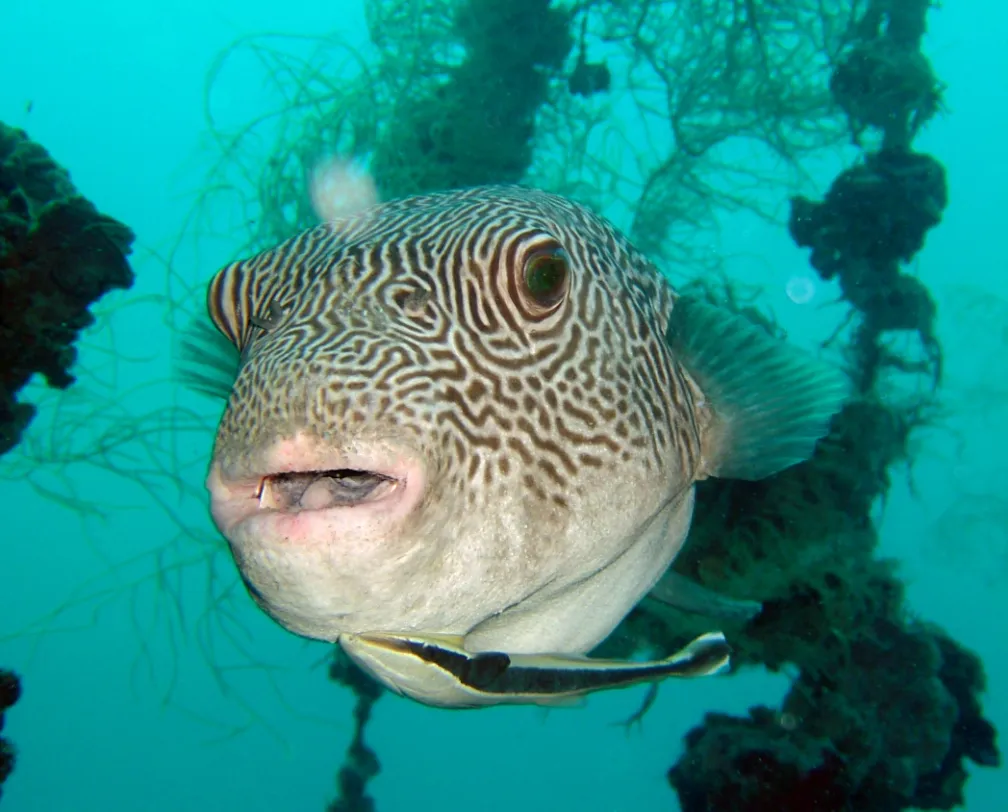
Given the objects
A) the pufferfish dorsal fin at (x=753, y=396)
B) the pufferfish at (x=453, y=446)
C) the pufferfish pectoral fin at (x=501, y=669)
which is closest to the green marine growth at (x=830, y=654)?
the pufferfish dorsal fin at (x=753, y=396)

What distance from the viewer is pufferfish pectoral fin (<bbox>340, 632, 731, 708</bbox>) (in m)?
1.84

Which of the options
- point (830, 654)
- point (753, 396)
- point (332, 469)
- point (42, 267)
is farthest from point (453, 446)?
point (830, 654)

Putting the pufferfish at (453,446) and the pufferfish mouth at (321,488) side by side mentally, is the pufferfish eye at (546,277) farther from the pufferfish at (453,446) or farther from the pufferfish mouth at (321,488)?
the pufferfish mouth at (321,488)

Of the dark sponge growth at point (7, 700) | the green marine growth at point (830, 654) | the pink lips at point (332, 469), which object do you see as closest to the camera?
the pink lips at point (332, 469)

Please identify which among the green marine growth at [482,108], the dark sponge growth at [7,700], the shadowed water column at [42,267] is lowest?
the dark sponge growth at [7,700]

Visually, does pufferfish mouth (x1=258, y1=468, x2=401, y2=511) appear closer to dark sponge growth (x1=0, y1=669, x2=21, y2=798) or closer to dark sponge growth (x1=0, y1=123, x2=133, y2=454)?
dark sponge growth (x1=0, y1=669, x2=21, y2=798)

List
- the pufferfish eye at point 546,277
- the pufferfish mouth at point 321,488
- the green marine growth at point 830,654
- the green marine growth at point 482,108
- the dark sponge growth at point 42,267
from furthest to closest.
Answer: the green marine growth at point 482,108 → the green marine growth at point 830,654 → the dark sponge growth at point 42,267 → the pufferfish eye at point 546,277 → the pufferfish mouth at point 321,488

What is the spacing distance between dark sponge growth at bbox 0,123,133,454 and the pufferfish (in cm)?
171

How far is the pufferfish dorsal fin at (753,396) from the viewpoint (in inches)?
123

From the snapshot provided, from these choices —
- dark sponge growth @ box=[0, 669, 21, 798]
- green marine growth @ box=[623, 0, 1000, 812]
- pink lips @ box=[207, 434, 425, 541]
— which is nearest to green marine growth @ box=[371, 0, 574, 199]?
green marine growth @ box=[623, 0, 1000, 812]

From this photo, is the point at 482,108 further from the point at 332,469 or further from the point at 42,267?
the point at 332,469

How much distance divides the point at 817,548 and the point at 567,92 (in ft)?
19.4

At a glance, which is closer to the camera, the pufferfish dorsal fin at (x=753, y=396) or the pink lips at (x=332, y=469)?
the pink lips at (x=332, y=469)

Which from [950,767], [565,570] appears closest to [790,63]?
[950,767]
